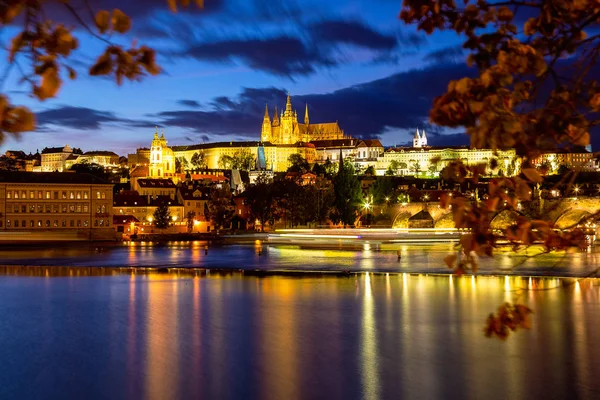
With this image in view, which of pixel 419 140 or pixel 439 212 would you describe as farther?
pixel 419 140

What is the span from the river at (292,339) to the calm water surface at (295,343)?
46 millimetres

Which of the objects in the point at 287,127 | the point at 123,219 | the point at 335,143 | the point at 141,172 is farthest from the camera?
the point at 287,127

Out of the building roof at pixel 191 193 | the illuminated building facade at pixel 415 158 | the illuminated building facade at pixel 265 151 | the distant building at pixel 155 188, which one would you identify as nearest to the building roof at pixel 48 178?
the building roof at pixel 191 193

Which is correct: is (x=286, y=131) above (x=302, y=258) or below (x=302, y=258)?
above

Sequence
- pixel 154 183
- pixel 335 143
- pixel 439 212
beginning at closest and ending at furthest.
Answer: pixel 439 212 < pixel 154 183 < pixel 335 143

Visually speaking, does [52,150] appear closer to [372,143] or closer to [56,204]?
[372,143]

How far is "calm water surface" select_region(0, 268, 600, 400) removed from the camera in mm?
15516

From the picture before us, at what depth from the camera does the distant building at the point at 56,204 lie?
63.2m

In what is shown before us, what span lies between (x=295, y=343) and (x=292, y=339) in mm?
538

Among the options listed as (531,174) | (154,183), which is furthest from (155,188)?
(531,174)

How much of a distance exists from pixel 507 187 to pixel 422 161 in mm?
156199

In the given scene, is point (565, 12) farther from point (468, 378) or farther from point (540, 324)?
point (540, 324)

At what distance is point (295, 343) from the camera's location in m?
19.8

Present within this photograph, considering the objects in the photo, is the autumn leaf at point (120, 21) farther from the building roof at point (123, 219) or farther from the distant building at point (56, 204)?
the building roof at point (123, 219)
